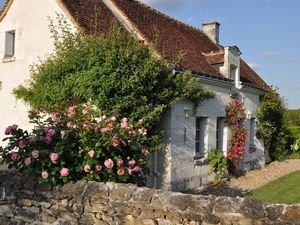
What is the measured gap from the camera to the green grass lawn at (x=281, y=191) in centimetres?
1039

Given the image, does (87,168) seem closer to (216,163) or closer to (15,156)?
(15,156)

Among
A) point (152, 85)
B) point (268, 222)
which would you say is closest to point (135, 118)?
point (152, 85)

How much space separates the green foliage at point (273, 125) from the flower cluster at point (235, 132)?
289cm

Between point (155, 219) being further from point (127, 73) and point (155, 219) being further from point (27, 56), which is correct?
point (27, 56)

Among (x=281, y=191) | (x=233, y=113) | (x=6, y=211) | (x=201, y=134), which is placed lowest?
(x=281, y=191)

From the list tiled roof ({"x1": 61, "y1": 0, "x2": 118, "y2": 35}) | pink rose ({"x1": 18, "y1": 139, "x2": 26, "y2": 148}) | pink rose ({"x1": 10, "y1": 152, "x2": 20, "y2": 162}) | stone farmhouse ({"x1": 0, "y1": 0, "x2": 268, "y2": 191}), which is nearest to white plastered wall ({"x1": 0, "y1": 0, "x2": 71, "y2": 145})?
stone farmhouse ({"x1": 0, "y1": 0, "x2": 268, "y2": 191})

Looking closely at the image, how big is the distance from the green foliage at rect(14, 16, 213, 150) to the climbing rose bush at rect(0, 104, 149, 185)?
243 cm

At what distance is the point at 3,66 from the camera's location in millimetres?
13953

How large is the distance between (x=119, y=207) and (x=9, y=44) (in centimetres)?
1099

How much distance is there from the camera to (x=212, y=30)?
Answer: 20547 millimetres

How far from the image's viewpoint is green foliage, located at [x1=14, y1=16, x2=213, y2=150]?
373 inches

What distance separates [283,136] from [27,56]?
13602mm

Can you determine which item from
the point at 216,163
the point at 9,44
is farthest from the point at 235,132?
the point at 9,44

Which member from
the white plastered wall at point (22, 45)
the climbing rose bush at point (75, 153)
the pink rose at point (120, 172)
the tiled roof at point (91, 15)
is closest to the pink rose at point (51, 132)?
the climbing rose bush at point (75, 153)
